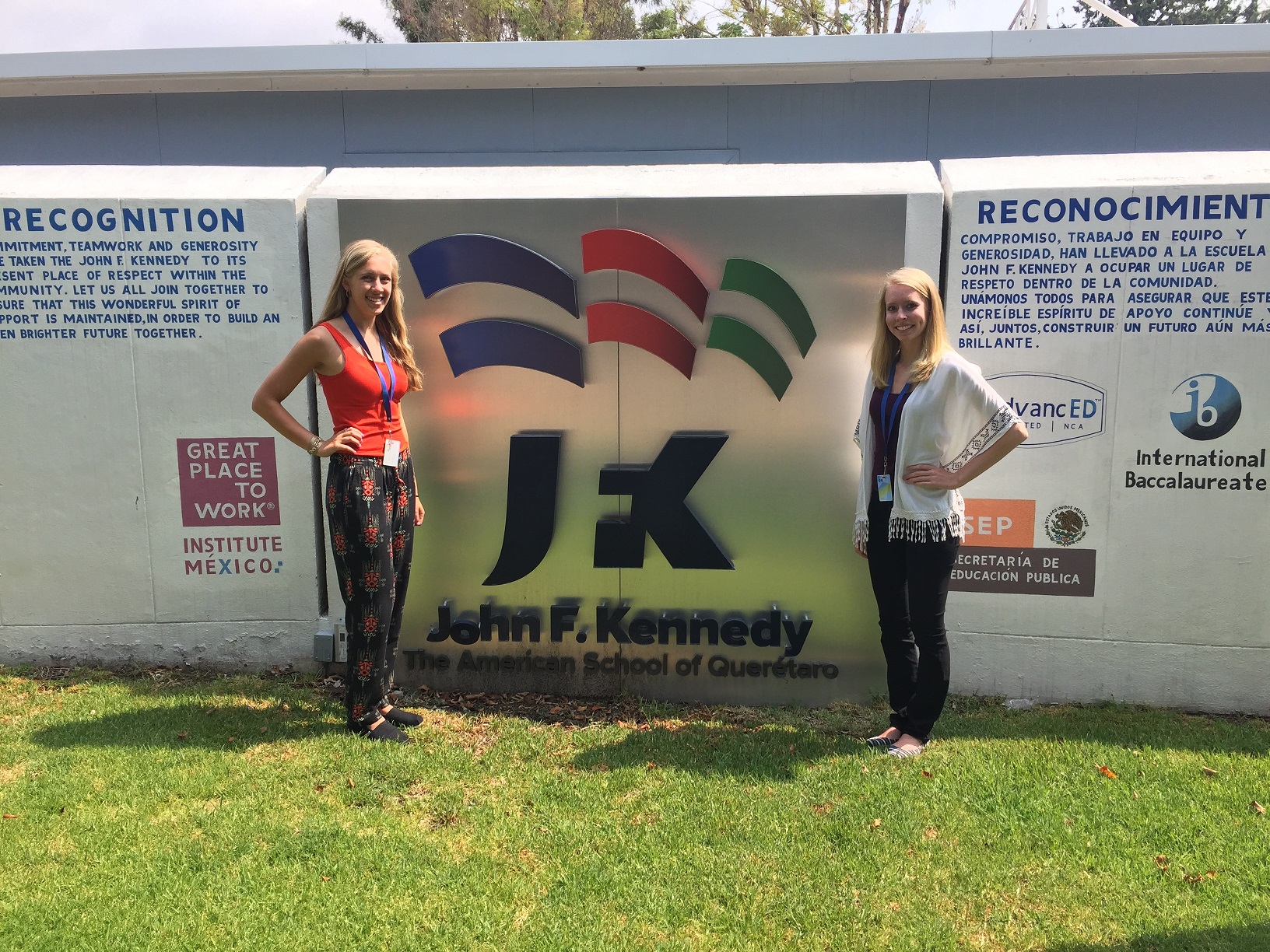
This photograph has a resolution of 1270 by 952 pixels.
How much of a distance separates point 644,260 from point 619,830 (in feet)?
8.60

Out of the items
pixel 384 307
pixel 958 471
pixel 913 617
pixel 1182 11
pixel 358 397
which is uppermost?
pixel 1182 11

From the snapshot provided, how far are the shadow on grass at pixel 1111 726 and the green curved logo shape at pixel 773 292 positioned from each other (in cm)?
198

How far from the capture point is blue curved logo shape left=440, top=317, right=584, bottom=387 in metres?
4.39

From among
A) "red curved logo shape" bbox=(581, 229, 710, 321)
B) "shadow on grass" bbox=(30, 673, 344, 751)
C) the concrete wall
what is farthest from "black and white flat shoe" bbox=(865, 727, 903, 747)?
the concrete wall

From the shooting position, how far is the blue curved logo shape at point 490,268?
171 inches

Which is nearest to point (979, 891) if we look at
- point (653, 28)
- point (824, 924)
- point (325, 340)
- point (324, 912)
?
point (824, 924)

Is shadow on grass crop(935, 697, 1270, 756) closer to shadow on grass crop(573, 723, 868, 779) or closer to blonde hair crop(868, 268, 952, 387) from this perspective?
shadow on grass crop(573, 723, 868, 779)

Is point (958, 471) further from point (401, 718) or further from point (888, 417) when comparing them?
point (401, 718)

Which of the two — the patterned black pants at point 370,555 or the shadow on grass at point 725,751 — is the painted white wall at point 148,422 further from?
the shadow on grass at point 725,751

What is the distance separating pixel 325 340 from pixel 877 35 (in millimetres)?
6068

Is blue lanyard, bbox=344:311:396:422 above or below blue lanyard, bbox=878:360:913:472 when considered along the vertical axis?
above

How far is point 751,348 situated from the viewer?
4.34 metres

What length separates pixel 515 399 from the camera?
176 inches

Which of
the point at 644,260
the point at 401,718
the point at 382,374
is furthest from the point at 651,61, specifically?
the point at 401,718
